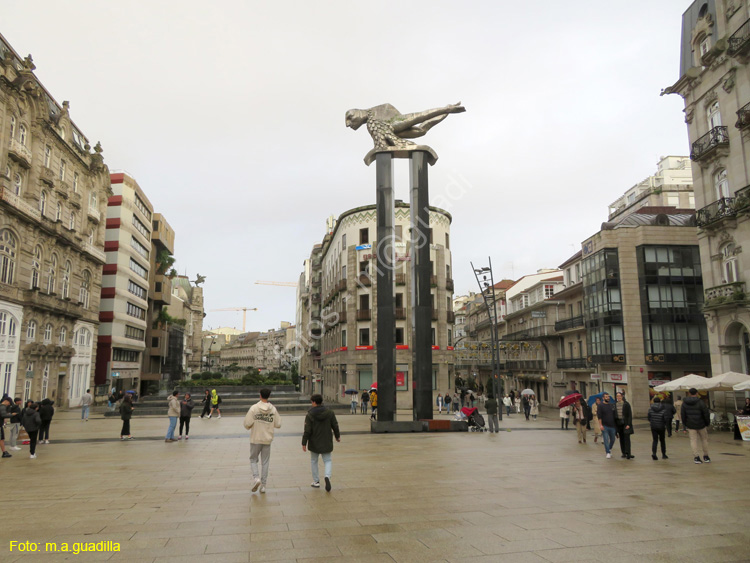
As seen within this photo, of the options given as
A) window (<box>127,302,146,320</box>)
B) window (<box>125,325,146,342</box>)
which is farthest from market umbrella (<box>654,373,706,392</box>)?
window (<box>127,302,146,320</box>)

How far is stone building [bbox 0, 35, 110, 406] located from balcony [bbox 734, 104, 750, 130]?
3867 centimetres

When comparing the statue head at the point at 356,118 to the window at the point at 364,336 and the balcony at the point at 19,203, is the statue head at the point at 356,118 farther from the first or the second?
the window at the point at 364,336

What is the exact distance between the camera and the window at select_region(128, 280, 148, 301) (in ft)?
186

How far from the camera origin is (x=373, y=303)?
45906 mm

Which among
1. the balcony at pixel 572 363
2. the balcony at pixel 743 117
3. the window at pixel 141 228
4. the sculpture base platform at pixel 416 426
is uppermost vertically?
the window at pixel 141 228

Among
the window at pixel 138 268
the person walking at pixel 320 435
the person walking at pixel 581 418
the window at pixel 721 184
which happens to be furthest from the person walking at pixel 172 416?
the window at pixel 138 268

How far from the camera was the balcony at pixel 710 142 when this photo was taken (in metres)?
24.5

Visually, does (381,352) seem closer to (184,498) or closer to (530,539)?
(184,498)

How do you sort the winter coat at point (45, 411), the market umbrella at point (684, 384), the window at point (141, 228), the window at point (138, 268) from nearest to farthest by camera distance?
the winter coat at point (45, 411)
the market umbrella at point (684, 384)
the window at point (138, 268)
the window at point (141, 228)

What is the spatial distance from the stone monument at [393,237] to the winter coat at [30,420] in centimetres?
1183

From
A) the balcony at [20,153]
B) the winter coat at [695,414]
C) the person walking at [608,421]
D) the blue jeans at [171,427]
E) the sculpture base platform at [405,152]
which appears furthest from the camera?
the balcony at [20,153]

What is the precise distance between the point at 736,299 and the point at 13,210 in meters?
39.7

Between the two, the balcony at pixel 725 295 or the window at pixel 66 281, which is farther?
the window at pixel 66 281

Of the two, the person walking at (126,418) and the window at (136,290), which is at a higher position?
the window at (136,290)
